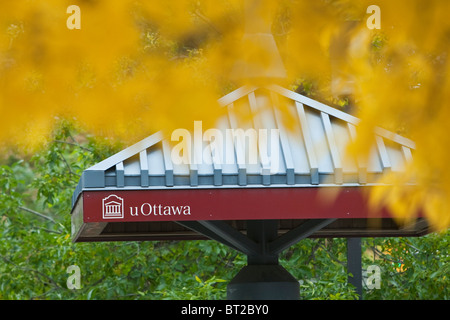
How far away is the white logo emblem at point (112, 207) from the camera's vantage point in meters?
5.29

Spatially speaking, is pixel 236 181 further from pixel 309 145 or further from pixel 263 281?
pixel 263 281

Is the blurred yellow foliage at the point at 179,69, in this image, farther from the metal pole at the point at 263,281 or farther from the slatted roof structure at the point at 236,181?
the metal pole at the point at 263,281

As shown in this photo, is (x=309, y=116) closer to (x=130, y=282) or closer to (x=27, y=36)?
(x=27, y=36)

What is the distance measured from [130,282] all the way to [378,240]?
3.27m

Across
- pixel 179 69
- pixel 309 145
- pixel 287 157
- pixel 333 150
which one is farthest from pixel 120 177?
pixel 179 69

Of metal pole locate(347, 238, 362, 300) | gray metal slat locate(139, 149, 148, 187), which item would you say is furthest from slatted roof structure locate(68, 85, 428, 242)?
metal pole locate(347, 238, 362, 300)

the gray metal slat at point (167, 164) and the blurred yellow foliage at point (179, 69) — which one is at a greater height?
the gray metal slat at point (167, 164)

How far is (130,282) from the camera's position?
10.1 m

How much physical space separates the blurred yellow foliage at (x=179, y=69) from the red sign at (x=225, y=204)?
106 inches

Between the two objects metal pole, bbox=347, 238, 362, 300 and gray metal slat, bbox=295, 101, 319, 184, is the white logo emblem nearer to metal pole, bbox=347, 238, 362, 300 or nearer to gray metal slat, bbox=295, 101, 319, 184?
gray metal slat, bbox=295, 101, 319, 184

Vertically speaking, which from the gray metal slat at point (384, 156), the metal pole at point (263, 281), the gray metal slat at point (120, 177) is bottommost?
the metal pole at point (263, 281)

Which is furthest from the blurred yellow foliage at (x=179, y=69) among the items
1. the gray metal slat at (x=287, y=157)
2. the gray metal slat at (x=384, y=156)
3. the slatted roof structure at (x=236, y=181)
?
the gray metal slat at (x=384, y=156)

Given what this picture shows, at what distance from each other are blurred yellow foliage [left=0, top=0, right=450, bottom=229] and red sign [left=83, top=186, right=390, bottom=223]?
8.85 ft
